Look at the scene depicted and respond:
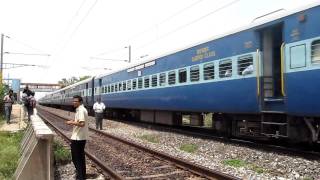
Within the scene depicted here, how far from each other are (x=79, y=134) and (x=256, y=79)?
5.60 meters

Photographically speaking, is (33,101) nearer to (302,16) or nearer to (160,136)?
(160,136)

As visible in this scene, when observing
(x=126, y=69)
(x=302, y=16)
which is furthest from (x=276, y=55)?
(x=126, y=69)

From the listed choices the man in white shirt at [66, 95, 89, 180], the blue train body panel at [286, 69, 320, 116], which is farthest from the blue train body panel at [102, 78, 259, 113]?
the man in white shirt at [66, 95, 89, 180]

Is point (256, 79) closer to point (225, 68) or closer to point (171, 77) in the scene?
point (225, 68)

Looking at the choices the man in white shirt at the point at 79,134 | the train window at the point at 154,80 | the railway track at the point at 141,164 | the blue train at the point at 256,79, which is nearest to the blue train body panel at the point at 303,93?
the blue train at the point at 256,79

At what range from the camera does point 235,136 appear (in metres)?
15.6

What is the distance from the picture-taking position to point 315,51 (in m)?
10.7

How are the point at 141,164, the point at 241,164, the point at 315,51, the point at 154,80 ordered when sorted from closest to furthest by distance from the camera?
the point at 315,51 → the point at 241,164 → the point at 141,164 → the point at 154,80

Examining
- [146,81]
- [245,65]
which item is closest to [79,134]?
[245,65]

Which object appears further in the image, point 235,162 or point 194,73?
point 194,73

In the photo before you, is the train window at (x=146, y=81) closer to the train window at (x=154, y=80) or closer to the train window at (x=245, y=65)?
the train window at (x=154, y=80)

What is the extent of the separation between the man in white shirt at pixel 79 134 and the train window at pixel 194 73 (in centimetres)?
786

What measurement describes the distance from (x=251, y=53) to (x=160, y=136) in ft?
21.0

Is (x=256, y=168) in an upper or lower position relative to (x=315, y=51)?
lower
